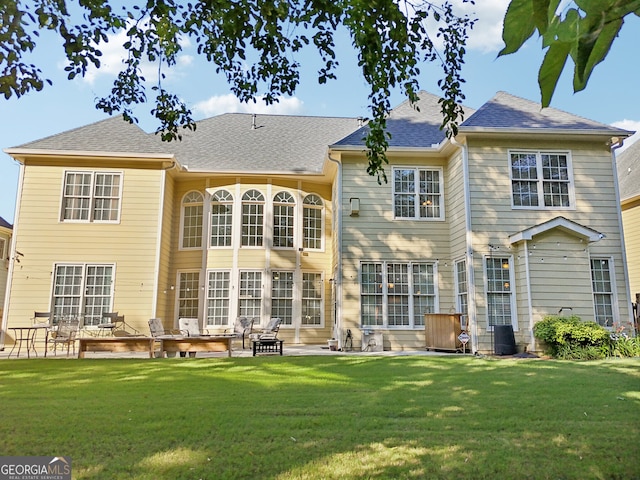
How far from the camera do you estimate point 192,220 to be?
14.2 metres

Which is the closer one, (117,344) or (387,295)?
(117,344)

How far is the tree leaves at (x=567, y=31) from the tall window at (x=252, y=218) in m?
13.3

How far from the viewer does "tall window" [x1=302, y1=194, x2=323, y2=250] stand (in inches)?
561

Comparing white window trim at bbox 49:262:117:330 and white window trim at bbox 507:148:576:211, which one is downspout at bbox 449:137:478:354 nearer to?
white window trim at bbox 507:148:576:211

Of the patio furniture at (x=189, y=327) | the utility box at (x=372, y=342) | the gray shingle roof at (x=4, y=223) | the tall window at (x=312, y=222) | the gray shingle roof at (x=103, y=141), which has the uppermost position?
the gray shingle roof at (x=103, y=141)

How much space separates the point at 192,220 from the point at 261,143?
370 centimetres

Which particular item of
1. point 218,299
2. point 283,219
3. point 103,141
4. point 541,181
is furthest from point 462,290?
point 103,141

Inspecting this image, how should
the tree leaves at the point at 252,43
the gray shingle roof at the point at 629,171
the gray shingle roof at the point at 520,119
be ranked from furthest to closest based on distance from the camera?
the gray shingle roof at the point at 629,171, the gray shingle roof at the point at 520,119, the tree leaves at the point at 252,43

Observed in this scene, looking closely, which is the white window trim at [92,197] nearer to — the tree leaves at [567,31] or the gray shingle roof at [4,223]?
the gray shingle roof at [4,223]

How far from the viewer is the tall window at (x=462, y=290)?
1132 cm

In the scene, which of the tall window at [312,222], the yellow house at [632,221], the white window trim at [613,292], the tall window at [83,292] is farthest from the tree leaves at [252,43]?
the yellow house at [632,221]

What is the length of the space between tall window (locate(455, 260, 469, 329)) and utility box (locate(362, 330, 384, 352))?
7.05ft

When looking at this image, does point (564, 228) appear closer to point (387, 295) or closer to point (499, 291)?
point (499, 291)

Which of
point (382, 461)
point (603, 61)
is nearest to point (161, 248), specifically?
point (382, 461)
